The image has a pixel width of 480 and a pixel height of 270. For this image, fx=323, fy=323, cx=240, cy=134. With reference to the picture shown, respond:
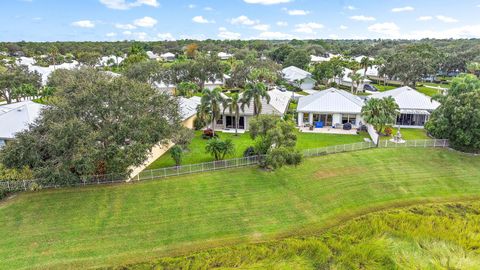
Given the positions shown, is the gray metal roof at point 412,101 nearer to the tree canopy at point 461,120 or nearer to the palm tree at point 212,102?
the tree canopy at point 461,120

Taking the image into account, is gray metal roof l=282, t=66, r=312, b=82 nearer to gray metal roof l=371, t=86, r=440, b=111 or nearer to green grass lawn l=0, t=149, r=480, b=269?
gray metal roof l=371, t=86, r=440, b=111

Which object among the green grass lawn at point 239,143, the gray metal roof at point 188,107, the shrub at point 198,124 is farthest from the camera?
the shrub at point 198,124

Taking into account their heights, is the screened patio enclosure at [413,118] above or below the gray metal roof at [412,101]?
below

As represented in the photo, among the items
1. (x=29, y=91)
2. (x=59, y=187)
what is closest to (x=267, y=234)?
(x=59, y=187)

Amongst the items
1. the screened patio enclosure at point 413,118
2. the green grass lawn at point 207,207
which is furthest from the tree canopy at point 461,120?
the screened patio enclosure at point 413,118

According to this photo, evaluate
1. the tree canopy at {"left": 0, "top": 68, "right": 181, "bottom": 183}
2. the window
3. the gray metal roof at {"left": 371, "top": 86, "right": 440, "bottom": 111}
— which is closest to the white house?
the tree canopy at {"left": 0, "top": 68, "right": 181, "bottom": 183}

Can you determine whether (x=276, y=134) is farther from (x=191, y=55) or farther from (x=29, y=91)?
(x=191, y=55)
